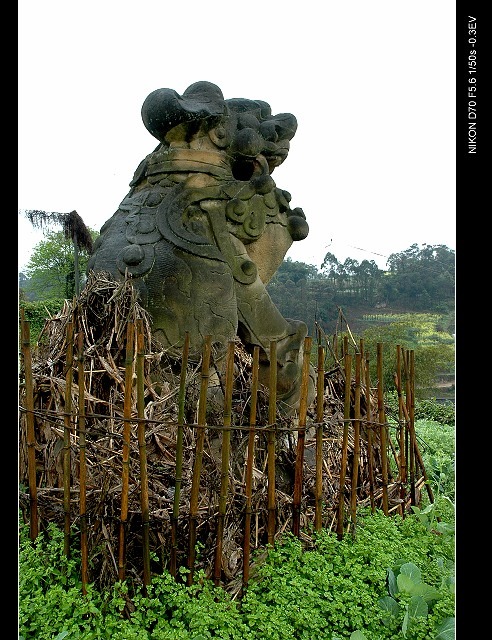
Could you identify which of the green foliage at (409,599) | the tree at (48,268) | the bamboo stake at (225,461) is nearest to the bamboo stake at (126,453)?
the bamboo stake at (225,461)

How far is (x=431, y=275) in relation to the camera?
11859mm

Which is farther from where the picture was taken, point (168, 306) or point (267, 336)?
point (267, 336)

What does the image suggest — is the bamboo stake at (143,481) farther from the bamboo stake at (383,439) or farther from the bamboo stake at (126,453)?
the bamboo stake at (383,439)

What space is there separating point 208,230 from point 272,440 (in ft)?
4.53

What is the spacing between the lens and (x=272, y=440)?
9.16 feet

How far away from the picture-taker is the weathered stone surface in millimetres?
3344

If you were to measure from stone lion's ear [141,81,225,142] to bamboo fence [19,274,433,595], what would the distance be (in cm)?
98

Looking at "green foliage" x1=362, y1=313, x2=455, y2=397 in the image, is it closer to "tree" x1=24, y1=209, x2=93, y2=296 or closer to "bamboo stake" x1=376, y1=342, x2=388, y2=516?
"tree" x1=24, y1=209, x2=93, y2=296

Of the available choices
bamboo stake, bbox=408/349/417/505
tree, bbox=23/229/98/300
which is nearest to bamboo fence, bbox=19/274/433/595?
bamboo stake, bbox=408/349/417/505

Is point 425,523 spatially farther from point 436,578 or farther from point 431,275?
point 431,275

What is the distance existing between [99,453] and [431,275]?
10166 millimetres

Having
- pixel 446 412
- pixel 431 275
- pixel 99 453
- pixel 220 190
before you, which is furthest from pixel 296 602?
pixel 431 275

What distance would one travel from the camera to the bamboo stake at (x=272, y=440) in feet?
9.07
